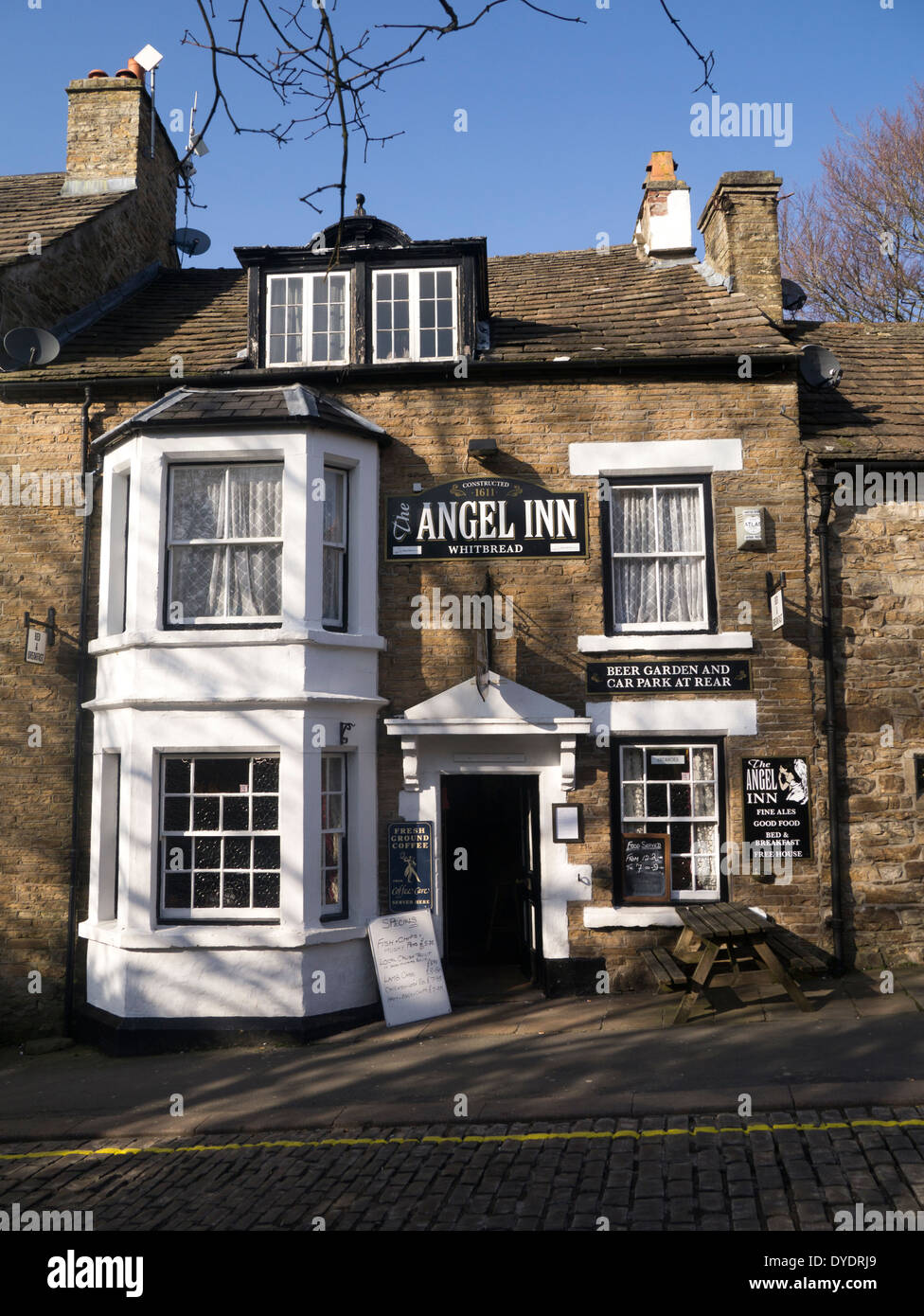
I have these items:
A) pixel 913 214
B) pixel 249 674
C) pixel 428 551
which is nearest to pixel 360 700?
pixel 249 674

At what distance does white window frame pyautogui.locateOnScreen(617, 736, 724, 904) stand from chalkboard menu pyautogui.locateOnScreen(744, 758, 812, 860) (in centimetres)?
31

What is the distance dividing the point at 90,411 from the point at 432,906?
692 centimetres

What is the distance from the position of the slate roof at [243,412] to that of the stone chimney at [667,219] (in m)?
5.45

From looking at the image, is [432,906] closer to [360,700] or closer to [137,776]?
[360,700]

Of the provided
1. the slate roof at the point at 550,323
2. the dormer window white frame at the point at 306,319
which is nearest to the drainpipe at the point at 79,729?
the slate roof at the point at 550,323

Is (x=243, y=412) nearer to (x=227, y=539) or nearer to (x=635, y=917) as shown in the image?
(x=227, y=539)

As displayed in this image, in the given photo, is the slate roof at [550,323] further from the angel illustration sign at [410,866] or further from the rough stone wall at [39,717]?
the angel illustration sign at [410,866]

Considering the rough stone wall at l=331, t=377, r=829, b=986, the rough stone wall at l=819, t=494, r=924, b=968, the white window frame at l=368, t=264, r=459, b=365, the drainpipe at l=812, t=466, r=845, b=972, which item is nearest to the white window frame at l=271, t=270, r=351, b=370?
the white window frame at l=368, t=264, r=459, b=365

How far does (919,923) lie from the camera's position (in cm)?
1005

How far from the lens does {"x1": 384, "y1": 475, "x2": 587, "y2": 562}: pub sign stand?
34.5ft

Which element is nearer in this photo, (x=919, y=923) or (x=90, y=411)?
(x=919, y=923)

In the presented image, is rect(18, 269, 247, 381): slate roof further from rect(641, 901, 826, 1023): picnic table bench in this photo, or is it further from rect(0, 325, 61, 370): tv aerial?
rect(641, 901, 826, 1023): picnic table bench

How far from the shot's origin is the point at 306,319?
37.1ft

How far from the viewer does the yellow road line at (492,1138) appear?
6246 mm
